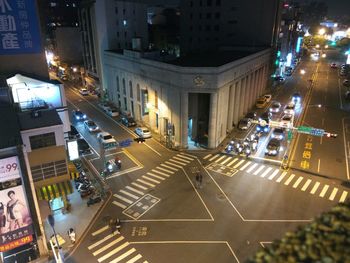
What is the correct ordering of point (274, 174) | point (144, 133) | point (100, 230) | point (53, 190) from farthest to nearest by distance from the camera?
point (144, 133) < point (274, 174) < point (100, 230) < point (53, 190)

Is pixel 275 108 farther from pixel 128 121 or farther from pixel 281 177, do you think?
pixel 128 121

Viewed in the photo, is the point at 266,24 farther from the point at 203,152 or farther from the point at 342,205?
the point at 342,205

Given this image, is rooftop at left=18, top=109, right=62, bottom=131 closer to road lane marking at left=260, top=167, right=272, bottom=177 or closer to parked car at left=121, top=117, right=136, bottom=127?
road lane marking at left=260, top=167, right=272, bottom=177

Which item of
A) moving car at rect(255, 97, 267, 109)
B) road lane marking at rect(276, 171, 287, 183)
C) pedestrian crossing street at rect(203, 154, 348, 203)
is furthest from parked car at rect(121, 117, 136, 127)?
moving car at rect(255, 97, 267, 109)

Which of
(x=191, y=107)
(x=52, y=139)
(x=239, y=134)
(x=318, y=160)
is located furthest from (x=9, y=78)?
(x=318, y=160)

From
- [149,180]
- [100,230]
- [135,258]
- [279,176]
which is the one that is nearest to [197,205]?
[149,180]

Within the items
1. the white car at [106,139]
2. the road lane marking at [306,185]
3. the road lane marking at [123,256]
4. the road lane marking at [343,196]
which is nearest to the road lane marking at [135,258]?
the road lane marking at [123,256]
